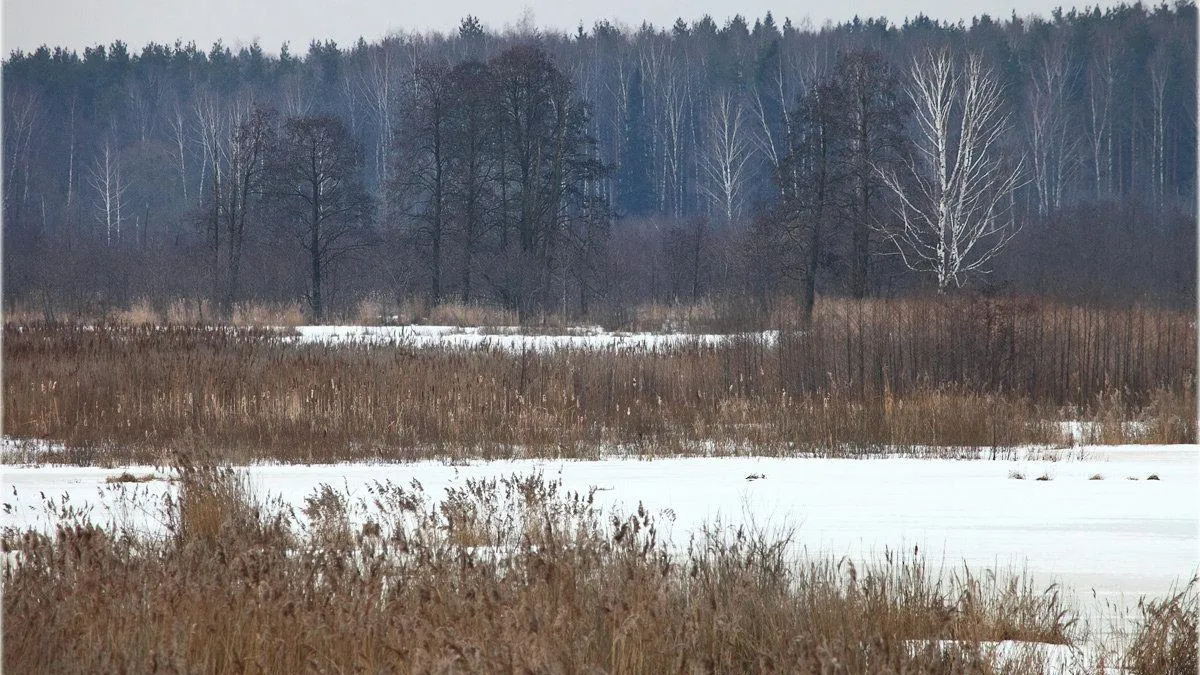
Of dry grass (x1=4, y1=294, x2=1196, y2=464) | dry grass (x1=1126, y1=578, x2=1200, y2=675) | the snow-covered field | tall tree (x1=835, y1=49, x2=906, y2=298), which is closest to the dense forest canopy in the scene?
tall tree (x1=835, y1=49, x2=906, y2=298)

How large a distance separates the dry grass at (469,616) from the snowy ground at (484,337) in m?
15.1

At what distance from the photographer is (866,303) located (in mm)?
21906

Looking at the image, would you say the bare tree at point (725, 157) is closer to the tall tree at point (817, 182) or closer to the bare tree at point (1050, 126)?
the bare tree at point (1050, 126)

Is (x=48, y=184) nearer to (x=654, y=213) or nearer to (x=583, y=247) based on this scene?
(x=654, y=213)

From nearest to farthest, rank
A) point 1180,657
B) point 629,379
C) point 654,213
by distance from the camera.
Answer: point 1180,657 → point 629,379 → point 654,213

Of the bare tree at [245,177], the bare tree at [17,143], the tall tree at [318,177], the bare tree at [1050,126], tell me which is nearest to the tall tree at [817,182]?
the tall tree at [318,177]

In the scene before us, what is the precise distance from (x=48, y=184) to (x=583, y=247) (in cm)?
4471

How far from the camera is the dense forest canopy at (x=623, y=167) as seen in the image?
33719 mm

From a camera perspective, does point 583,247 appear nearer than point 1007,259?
Yes

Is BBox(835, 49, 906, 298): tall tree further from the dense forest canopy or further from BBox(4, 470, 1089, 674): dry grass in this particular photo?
BBox(4, 470, 1089, 674): dry grass

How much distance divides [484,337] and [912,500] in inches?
648

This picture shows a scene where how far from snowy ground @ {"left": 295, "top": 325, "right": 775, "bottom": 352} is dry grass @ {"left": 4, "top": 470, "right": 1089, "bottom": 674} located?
15096 millimetres

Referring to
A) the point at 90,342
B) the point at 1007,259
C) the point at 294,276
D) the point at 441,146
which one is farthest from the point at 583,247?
the point at 90,342

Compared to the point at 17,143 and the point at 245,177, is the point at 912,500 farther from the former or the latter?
the point at 17,143
